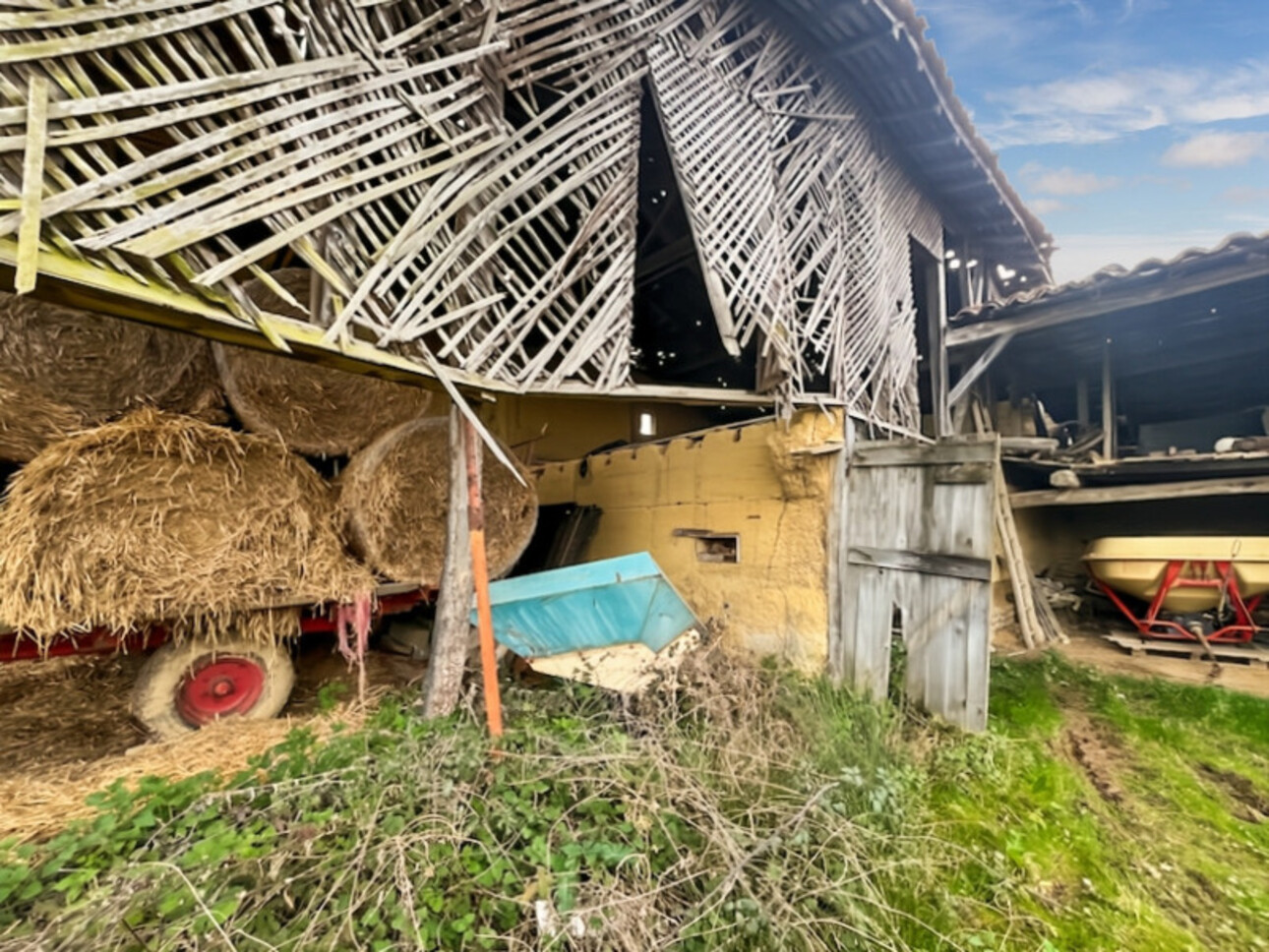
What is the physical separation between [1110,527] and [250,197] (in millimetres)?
10770

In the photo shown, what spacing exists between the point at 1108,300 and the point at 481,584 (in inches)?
268

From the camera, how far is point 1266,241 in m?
4.55

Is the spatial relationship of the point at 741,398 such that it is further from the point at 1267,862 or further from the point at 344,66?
the point at 1267,862

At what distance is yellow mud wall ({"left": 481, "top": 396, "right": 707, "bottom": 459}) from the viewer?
830 cm

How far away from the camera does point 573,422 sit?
9.14 metres

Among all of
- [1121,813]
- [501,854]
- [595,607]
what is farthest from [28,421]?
[1121,813]

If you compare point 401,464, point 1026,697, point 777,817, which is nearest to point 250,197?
point 401,464

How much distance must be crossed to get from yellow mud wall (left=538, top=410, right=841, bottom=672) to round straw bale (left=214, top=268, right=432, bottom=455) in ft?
9.42

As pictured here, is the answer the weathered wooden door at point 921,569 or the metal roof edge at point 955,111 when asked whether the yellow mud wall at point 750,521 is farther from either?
the metal roof edge at point 955,111

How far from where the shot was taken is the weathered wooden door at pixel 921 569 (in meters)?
4.01

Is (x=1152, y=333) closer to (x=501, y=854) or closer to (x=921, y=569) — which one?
(x=921, y=569)

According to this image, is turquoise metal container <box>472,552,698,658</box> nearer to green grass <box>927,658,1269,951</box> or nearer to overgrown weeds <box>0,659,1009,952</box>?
overgrown weeds <box>0,659,1009,952</box>

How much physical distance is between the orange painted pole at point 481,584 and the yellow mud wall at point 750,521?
103 inches

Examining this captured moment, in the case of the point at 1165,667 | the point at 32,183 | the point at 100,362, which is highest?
the point at 32,183
